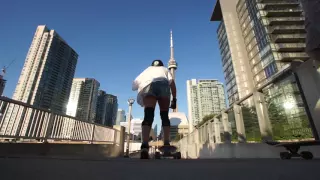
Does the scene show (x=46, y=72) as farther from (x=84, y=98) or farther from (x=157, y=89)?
(x=157, y=89)

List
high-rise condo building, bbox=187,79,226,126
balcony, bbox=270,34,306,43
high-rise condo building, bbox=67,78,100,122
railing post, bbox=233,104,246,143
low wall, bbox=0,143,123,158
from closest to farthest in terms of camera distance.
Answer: low wall, bbox=0,143,123,158
railing post, bbox=233,104,246,143
balcony, bbox=270,34,306,43
high-rise condo building, bbox=67,78,100,122
high-rise condo building, bbox=187,79,226,126

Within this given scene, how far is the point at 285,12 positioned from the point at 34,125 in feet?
188

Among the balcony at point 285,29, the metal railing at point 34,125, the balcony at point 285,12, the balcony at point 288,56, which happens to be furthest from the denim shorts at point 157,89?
the balcony at point 285,12

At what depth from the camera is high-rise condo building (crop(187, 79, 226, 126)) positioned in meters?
104

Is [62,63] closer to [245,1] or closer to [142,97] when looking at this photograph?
[245,1]

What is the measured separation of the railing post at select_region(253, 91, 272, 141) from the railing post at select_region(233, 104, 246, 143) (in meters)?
0.87

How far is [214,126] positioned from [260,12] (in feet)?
156

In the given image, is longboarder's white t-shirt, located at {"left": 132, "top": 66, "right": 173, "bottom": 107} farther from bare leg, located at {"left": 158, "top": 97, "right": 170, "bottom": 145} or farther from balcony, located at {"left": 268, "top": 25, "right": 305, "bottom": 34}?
balcony, located at {"left": 268, "top": 25, "right": 305, "bottom": 34}

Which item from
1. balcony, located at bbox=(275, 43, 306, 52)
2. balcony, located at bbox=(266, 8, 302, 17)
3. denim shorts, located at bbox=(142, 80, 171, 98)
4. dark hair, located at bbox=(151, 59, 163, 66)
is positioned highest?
balcony, located at bbox=(266, 8, 302, 17)

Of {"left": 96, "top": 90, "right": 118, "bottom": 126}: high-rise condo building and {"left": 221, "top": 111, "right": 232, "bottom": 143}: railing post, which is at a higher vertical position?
{"left": 96, "top": 90, "right": 118, "bottom": 126}: high-rise condo building

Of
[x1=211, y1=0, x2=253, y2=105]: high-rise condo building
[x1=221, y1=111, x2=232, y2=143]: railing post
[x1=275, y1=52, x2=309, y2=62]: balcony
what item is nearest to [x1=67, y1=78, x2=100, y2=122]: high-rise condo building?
[x1=211, y1=0, x2=253, y2=105]: high-rise condo building

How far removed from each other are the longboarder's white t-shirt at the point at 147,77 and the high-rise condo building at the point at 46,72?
2606 inches

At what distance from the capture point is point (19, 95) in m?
54.3

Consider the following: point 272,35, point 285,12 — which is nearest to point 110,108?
point 272,35
